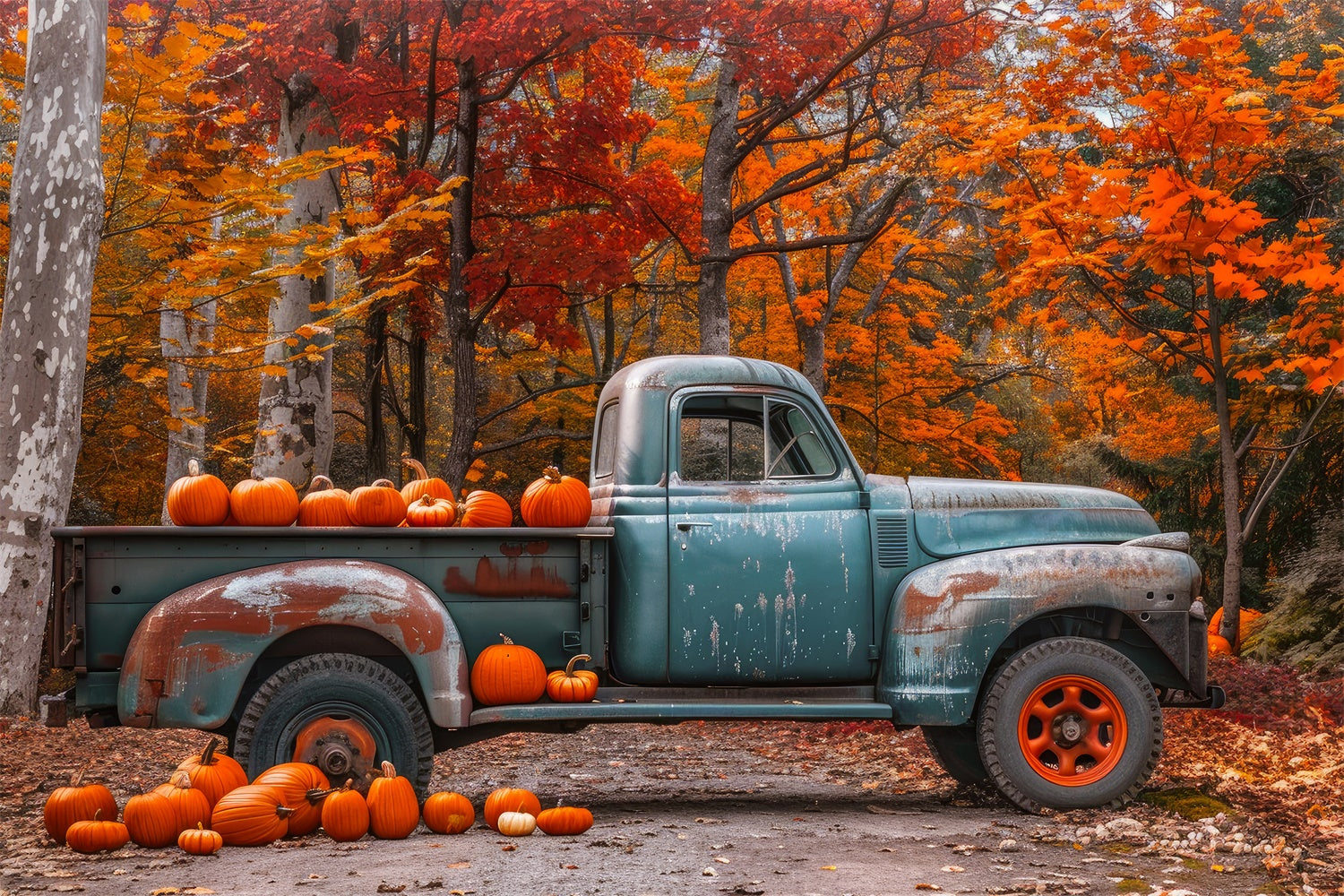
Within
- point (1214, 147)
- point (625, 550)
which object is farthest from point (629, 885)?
point (1214, 147)

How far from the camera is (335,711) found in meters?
5.67

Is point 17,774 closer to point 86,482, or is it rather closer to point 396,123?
A: point 396,123

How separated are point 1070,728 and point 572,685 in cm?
260

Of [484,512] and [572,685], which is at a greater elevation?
[484,512]

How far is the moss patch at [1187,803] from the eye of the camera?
610cm

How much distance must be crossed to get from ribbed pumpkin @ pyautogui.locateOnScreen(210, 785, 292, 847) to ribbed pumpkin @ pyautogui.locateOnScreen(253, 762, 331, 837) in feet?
0.28

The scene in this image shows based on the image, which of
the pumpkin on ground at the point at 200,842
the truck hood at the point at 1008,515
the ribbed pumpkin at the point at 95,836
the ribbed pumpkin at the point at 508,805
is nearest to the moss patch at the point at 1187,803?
the truck hood at the point at 1008,515

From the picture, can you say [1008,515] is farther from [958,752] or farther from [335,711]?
[335,711]

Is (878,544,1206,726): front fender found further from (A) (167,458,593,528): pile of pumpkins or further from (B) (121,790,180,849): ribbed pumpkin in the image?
(B) (121,790,180,849): ribbed pumpkin

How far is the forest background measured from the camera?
9.73 metres

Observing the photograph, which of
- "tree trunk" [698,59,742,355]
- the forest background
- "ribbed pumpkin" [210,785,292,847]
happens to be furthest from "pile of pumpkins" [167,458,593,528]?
"tree trunk" [698,59,742,355]

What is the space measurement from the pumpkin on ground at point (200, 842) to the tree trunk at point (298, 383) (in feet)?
24.1

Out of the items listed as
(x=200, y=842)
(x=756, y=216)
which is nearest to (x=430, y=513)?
(x=200, y=842)

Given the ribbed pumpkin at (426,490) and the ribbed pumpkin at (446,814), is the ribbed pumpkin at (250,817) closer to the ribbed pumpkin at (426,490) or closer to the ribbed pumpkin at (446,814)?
the ribbed pumpkin at (446,814)
